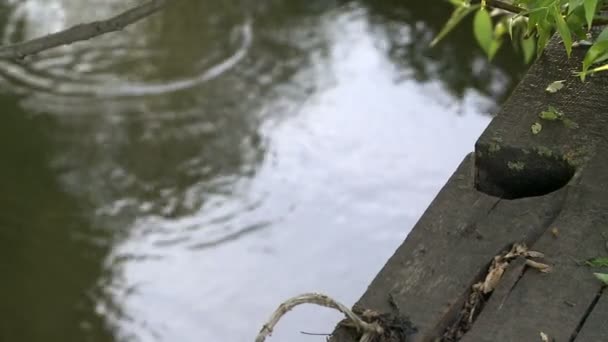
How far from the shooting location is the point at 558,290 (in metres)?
1.03

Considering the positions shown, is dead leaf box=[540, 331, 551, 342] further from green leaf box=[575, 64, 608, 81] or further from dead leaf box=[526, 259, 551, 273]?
green leaf box=[575, 64, 608, 81]

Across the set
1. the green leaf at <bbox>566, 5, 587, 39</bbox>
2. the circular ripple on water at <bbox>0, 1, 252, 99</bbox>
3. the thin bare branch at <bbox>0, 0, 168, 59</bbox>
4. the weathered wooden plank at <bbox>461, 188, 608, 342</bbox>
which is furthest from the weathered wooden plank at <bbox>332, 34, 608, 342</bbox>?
the circular ripple on water at <bbox>0, 1, 252, 99</bbox>

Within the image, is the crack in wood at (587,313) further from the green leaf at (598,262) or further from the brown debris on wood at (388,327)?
the brown debris on wood at (388,327)

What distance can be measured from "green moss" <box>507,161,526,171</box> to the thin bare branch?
57 centimetres

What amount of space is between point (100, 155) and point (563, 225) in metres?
2.53

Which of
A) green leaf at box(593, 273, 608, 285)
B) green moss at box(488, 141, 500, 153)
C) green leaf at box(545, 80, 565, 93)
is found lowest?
green leaf at box(593, 273, 608, 285)

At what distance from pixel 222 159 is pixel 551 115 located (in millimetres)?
2196

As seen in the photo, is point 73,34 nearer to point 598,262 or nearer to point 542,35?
point 542,35

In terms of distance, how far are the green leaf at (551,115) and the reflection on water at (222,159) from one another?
151 centimetres

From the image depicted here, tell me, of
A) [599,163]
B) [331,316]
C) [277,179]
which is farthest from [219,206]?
[599,163]

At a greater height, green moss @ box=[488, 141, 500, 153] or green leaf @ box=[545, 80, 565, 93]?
green moss @ box=[488, 141, 500, 153]

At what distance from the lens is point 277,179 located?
3250 mm

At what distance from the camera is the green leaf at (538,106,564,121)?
1.27 m

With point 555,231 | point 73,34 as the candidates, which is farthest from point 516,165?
point 73,34
